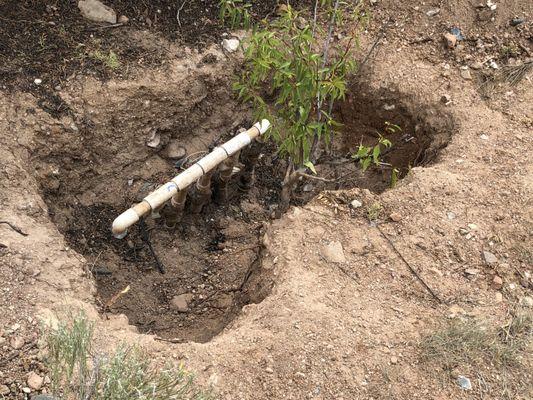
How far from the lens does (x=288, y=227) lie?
11.2 ft

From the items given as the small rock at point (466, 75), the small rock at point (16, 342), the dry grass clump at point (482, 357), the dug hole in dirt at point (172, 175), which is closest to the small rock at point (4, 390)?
the small rock at point (16, 342)

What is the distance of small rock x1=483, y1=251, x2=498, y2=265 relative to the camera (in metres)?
3.28

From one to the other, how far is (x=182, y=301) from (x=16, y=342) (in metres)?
1.31

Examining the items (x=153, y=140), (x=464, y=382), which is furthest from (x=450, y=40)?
(x=464, y=382)

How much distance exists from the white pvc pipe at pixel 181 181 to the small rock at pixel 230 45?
80cm

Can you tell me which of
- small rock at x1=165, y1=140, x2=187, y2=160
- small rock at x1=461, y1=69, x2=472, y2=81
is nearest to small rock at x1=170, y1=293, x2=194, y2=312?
small rock at x1=165, y1=140, x2=187, y2=160

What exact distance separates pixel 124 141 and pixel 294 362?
1962 millimetres

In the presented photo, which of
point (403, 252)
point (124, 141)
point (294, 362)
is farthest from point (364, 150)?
point (124, 141)

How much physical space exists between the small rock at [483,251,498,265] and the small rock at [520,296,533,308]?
245 millimetres

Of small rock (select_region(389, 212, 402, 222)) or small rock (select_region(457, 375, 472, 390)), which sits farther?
small rock (select_region(389, 212, 402, 222))

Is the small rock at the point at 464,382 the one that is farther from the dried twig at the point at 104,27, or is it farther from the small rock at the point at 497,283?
the dried twig at the point at 104,27

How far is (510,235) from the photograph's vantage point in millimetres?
3410

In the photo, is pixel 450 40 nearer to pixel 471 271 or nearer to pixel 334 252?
pixel 471 271

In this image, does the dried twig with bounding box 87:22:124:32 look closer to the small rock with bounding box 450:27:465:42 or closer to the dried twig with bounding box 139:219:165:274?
the dried twig with bounding box 139:219:165:274
